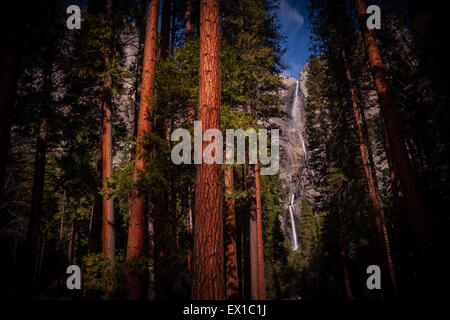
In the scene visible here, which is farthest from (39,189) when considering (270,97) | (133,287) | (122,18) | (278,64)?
(278,64)

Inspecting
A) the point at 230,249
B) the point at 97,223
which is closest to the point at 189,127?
the point at 97,223

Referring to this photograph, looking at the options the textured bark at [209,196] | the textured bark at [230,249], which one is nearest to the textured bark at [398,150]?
the textured bark at [230,249]

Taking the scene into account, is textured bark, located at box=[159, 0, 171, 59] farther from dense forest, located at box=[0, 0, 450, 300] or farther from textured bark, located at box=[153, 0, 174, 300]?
textured bark, located at box=[153, 0, 174, 300]

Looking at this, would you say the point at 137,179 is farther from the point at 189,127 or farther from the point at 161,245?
the point at 161,245

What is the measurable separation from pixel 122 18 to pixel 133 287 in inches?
351

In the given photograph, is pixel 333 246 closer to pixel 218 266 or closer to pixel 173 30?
pixel 218 266

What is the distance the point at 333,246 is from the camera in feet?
52.2

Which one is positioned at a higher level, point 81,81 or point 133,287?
point 81,81

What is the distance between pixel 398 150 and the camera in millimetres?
5434

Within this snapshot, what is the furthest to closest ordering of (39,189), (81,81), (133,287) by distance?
(81,81) < (39,189) < (133,287)

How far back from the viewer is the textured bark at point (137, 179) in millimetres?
4785

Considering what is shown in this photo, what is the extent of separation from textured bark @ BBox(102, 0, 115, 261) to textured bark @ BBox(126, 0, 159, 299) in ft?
3.13

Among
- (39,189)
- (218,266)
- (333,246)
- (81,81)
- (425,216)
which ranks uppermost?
(81,81)

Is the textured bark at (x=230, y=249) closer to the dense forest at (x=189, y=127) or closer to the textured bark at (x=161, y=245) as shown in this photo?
the dense forest at (x=189, y=127)
